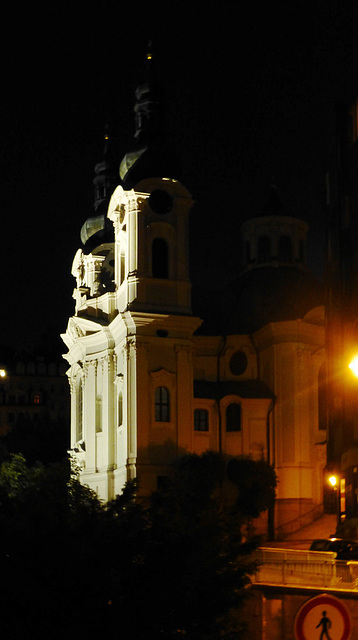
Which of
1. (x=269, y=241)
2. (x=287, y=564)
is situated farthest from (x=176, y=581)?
(x=269, y=241)

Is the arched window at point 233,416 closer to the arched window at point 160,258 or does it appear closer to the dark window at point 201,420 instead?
the dark window at point 201,420

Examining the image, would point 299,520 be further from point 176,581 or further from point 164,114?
point 176,581

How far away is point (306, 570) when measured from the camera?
1264 inches

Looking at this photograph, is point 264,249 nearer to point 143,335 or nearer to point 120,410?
point 143,335

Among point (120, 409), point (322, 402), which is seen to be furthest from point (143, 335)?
point (322, 402)

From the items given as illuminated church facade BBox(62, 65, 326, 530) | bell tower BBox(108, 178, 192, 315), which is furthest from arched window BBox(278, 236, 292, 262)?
bell tower BBox(108, 178, 192, 315)

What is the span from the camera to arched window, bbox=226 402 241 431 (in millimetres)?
73250

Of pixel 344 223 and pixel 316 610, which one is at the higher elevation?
pixel 344 223

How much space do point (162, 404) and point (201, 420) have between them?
17.3 ft

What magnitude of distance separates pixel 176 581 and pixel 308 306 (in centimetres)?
5004

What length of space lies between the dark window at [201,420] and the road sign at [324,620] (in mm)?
55816

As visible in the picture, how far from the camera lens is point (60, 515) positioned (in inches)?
1069

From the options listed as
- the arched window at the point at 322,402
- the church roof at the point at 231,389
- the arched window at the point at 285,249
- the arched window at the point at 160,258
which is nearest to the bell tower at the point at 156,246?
the arched window at the point at 160,258

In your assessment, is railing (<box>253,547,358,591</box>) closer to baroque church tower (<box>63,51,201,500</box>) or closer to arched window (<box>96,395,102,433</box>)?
baroque church tower (<box>63,51,201,500</box>)
